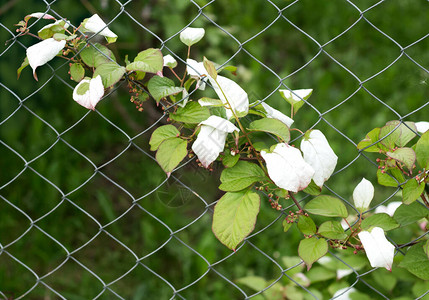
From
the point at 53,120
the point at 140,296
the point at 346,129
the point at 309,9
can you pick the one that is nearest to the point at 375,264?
the point at 140,296

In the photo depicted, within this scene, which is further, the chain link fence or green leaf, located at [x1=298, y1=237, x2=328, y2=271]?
the chain link fence

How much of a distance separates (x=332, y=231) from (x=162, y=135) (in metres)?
0.46

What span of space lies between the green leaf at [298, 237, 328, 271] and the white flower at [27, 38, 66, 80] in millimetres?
704

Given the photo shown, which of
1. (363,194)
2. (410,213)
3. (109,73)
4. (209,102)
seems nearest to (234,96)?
(209,102)

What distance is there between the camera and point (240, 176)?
4.00 feet

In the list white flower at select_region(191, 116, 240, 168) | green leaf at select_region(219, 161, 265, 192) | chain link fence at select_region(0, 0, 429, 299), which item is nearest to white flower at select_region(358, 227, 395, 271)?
green leaf at select_region(219, 161, 265, 192)

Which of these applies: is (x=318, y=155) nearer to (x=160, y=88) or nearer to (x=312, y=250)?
(x=312, y=250)

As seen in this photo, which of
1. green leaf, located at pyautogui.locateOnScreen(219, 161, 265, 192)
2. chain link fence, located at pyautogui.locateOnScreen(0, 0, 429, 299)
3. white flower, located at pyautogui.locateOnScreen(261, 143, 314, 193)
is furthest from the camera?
chain link fence, located at pyautogui.locateOnScreen(0, 0, 429, 299)

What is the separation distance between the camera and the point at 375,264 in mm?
1149

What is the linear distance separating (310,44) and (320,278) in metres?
2.06

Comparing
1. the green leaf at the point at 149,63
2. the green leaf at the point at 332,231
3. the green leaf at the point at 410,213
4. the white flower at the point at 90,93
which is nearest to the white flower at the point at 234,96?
the green leaf at the point at 149,63

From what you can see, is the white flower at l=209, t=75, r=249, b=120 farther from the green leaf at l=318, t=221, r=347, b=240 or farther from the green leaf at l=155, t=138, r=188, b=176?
the green leaf at l=318, t=221, r=347, b=240

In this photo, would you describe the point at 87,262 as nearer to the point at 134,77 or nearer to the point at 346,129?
the point at 134,77

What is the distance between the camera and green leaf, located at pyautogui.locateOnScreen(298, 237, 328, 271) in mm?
1227
